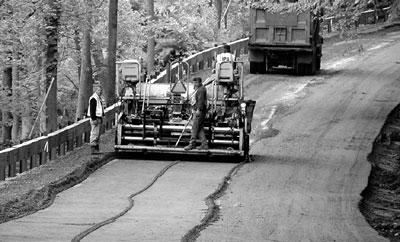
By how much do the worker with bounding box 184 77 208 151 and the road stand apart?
1.75 ft

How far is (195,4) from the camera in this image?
A: 6284 centimetres

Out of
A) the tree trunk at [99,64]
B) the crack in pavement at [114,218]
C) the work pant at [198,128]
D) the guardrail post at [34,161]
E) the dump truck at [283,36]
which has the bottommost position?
the crack in pavement at [114,218]

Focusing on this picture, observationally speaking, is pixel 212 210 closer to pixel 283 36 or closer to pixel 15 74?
pixel 283 36

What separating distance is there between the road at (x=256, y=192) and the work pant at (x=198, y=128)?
629 millimetres

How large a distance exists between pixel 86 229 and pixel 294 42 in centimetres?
2336

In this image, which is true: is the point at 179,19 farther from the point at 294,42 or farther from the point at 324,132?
the point at 324,132

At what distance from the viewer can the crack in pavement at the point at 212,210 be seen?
14.6 m

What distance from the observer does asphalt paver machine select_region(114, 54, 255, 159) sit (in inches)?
904

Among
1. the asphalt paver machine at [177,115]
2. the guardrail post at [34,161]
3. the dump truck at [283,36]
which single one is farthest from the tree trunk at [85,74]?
A: the guardrail post at [34,161]

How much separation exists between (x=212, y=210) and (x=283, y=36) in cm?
2090

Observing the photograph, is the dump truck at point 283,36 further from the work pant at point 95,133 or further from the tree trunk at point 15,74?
the work pant at point 95,133

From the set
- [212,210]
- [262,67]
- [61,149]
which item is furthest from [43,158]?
[262,67]

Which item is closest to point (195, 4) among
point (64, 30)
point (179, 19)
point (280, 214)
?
point (179, 19)

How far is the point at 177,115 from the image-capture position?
945 inches
